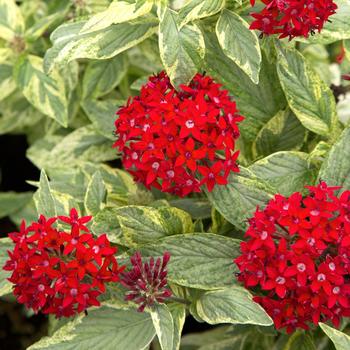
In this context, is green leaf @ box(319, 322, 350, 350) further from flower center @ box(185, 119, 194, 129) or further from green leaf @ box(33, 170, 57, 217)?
green leaf @ box(33, 170, 57, 217)

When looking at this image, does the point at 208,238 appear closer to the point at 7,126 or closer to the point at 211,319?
the point at 211,319

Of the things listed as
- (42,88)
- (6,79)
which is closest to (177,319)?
(42,88)

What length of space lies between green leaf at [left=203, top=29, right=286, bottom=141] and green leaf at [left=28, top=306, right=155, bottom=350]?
1.62 feet

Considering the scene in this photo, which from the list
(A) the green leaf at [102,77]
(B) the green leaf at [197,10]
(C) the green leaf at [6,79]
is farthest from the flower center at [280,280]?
(C) the green leaf at [6,79]

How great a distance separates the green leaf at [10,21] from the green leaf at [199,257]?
2.80 feet

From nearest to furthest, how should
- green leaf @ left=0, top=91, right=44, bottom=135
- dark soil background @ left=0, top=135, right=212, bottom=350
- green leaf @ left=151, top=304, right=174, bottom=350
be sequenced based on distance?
1. green leaf @ left=151, top=304, right=174, bottom=350
2. green leaf @ left=0, top=91, right=44, bottom=135
3. dark soil background @ left=0, top=135, right=212, bottom=350

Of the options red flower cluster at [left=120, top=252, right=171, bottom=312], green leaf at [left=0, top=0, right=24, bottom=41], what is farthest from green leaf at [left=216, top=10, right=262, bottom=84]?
green leaf at [left=0, top=0, right=24, bottom=41]

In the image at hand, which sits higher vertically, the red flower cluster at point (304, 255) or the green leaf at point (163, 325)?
the red flower cluster at point (304, 255)

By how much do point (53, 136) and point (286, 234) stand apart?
3.24 feet

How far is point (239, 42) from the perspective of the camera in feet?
4.47

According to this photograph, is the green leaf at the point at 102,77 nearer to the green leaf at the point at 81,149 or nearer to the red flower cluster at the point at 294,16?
the green leaf at the point at 81,149

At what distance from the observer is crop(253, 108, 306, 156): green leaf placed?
1527 mm

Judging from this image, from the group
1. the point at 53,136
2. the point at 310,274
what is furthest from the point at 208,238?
the point at 53,136

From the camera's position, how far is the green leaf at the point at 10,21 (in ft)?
6.14
